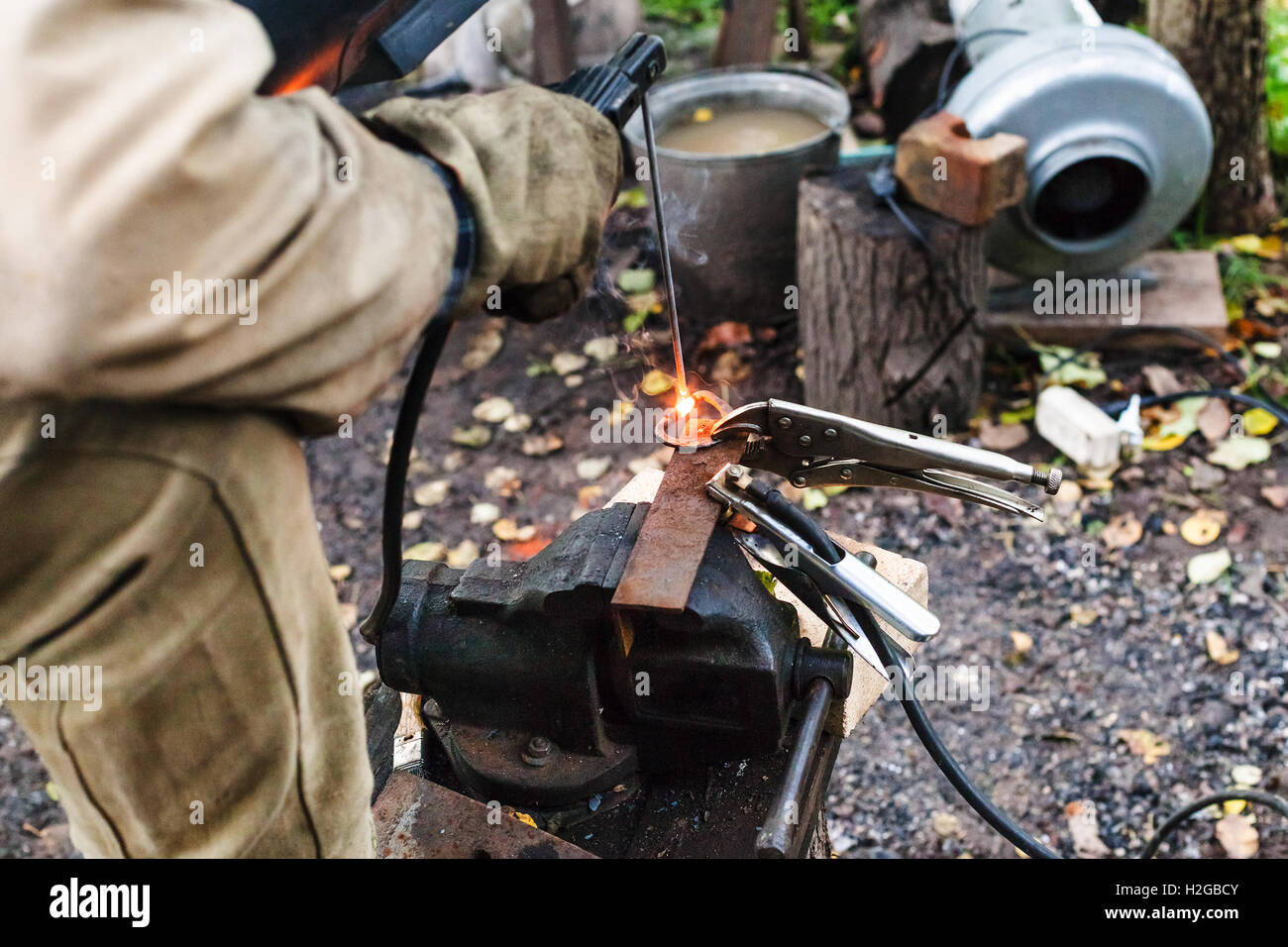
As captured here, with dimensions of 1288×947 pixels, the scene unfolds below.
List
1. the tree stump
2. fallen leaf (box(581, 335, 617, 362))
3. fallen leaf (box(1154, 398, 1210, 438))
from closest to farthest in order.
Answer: the tree stump
fallen leaf (box(1154, 398, 1210, 438))
fallen leaf (box(581, 335, 617, 362))

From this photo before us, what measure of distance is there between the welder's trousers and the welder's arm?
8 cm

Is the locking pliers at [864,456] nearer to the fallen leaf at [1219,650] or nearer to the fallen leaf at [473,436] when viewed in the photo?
the fallen leaf at [1219,650]

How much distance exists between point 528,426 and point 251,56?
3.21m

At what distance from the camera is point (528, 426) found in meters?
4.12

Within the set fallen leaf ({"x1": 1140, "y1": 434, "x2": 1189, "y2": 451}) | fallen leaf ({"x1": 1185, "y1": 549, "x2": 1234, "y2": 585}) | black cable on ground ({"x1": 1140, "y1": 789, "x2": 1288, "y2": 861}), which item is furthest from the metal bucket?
black cable on ground ({"x1": 1140, "y1": 789, "x2": 1288, "y2": 861})

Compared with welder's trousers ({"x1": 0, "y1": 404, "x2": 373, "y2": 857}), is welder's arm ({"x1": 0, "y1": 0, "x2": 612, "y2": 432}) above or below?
above

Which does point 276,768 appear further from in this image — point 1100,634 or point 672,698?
point 1100,634

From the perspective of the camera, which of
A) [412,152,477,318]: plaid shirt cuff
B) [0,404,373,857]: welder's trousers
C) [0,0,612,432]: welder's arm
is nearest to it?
[0,0,612,432]: welder's arm

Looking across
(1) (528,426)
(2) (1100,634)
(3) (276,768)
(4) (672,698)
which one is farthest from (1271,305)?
(3) (276,768)

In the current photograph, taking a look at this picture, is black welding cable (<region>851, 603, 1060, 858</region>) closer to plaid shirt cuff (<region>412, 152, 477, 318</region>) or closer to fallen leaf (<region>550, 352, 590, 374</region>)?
plaid shirt cuff (<region>412, 152, 477, 318</region>)

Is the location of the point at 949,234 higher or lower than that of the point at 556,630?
lower

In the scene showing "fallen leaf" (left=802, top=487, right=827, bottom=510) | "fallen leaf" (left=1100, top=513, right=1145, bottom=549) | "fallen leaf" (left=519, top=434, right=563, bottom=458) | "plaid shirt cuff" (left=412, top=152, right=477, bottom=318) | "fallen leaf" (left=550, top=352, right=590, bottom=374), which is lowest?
"fallen leaf" (left=519, top=434, right=563, bottom=458)

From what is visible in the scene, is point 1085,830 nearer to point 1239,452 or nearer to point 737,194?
point 1239,452

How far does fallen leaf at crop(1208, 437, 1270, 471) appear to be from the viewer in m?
3.57
